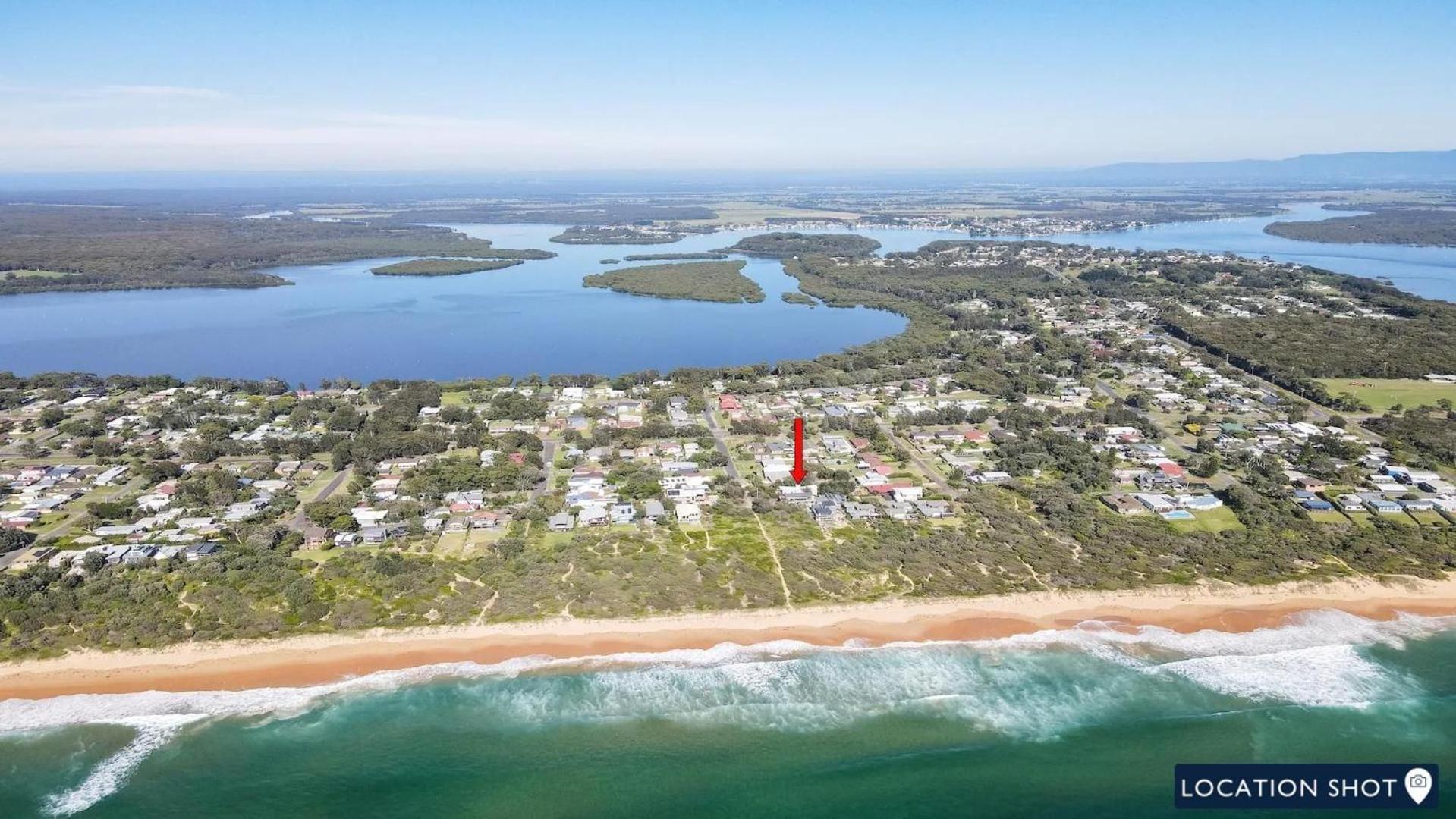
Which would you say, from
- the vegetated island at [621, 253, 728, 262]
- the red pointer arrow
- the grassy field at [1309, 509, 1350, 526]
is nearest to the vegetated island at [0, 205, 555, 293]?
the vegetated island at [621, 253, 728, 262]

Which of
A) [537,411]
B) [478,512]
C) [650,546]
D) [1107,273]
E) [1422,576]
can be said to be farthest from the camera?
[1107,273]

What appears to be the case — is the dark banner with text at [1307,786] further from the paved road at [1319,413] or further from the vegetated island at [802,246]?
the vegetated island at [802,246]

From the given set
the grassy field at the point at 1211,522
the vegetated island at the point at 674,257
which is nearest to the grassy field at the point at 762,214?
the vegetated island at the point at 674,257

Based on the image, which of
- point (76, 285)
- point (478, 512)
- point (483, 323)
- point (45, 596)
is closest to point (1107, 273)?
point (483, 323)

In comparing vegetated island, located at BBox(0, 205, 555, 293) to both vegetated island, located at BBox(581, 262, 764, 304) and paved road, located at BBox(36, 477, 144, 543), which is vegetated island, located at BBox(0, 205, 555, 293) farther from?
paved road, located at BBox(36, 477, 144, 543)

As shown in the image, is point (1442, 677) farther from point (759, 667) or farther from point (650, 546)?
point (650, 546)

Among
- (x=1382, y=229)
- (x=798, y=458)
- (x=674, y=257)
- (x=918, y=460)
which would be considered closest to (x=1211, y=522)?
(x=918, y=460)

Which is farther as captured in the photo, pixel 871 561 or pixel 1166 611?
pixel 871 561
